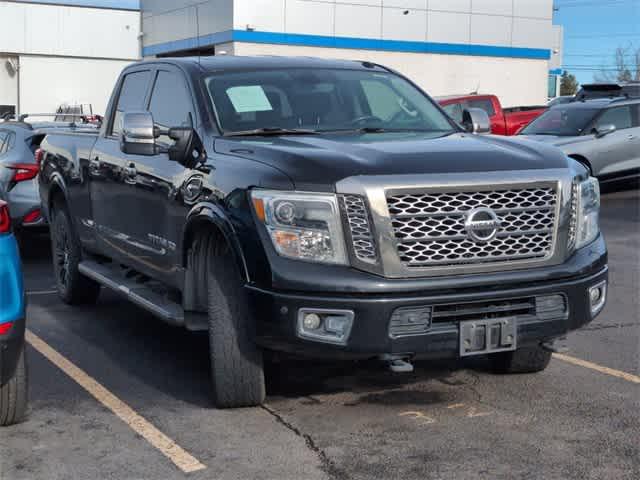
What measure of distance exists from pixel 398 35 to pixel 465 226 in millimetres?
32643

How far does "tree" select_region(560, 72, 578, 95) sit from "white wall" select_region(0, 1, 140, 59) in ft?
167

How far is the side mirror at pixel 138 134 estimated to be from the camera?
5949 millimetres

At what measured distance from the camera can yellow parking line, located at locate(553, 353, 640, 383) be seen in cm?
610

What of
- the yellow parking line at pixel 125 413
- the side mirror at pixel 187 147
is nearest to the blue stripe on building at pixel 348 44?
the yellow parking line at pixel 125 413

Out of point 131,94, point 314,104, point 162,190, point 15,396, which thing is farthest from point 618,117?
point 15,396

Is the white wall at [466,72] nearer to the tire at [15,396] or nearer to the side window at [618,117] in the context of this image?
the side window at [618,117]

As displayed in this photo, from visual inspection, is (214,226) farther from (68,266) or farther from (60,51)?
(60,51)

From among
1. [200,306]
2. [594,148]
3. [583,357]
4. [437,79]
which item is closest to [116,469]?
[200,306]

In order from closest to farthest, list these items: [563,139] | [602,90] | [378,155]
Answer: [378,155] → [563,139] → [602,90]

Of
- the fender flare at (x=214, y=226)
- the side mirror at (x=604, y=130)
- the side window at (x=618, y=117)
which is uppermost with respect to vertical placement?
the side window at (x=618, y=117)

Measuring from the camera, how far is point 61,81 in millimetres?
43156

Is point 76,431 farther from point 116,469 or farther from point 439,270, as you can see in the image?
point 439,270

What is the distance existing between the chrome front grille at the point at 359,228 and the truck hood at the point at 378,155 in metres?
0.13

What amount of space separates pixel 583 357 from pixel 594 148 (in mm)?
10509
